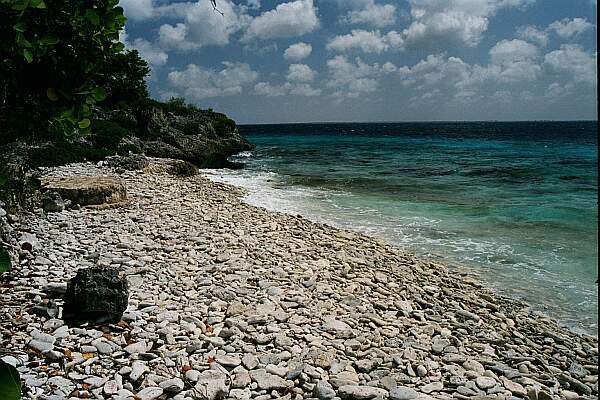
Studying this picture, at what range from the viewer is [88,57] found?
8.61ft

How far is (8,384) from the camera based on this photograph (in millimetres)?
978

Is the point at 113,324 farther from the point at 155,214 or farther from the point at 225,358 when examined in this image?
the point at 155,214

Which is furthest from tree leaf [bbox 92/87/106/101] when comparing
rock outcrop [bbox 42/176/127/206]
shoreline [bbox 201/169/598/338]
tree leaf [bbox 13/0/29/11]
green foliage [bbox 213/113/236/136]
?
green foliage [bbox 213/113/236/136]

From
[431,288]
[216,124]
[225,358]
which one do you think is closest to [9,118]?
[225,358]

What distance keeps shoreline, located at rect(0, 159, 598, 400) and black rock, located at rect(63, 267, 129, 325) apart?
21 centimetres

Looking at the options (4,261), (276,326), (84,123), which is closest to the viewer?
(4,261)

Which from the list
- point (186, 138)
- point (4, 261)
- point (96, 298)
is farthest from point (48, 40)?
point (186, 138)

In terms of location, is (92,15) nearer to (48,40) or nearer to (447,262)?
(48,40)

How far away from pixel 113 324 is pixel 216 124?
42.6m

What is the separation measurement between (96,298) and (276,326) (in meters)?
2.16

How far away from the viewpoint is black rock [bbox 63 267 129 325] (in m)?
5.74

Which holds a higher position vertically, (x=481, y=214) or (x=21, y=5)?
(x=21, y=5)

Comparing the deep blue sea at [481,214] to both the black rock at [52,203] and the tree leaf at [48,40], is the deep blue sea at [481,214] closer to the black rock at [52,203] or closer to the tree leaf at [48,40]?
the tree leaf at [48,40]

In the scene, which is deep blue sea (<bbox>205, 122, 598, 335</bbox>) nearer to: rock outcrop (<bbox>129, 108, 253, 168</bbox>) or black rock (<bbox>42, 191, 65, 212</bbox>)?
rock outcrop (<bbox>129, 108, 253, 168</bbox>)
